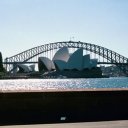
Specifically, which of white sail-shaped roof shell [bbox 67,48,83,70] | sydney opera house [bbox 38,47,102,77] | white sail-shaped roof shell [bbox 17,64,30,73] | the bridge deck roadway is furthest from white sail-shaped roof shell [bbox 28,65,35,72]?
the bridge deck roadway

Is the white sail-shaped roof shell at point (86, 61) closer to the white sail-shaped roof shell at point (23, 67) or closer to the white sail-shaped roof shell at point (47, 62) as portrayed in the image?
the white sail-shaped roof shell at point (47, 62)

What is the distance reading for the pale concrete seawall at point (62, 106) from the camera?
1276cm

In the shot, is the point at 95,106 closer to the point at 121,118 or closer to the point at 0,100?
the point at 121,118

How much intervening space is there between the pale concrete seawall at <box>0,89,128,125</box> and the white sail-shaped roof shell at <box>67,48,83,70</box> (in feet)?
410

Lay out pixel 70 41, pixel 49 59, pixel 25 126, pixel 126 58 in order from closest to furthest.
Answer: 1. pixel 25 126
2. pixel 49 59
3. pixel 70 41
4. pixel 126 58

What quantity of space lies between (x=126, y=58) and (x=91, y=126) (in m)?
182

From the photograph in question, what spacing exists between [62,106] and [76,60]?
13158cm

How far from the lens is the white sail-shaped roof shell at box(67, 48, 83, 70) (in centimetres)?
13950

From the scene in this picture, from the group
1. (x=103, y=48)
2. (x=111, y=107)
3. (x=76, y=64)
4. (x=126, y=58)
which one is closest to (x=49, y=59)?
(x=76, y=64)

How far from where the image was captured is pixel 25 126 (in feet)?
37.3

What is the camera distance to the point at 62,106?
1327cm

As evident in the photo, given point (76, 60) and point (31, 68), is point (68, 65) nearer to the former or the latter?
point (76, 60)

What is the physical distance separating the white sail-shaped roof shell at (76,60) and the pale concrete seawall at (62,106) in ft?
410

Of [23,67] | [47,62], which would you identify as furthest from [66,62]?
[23,67]
